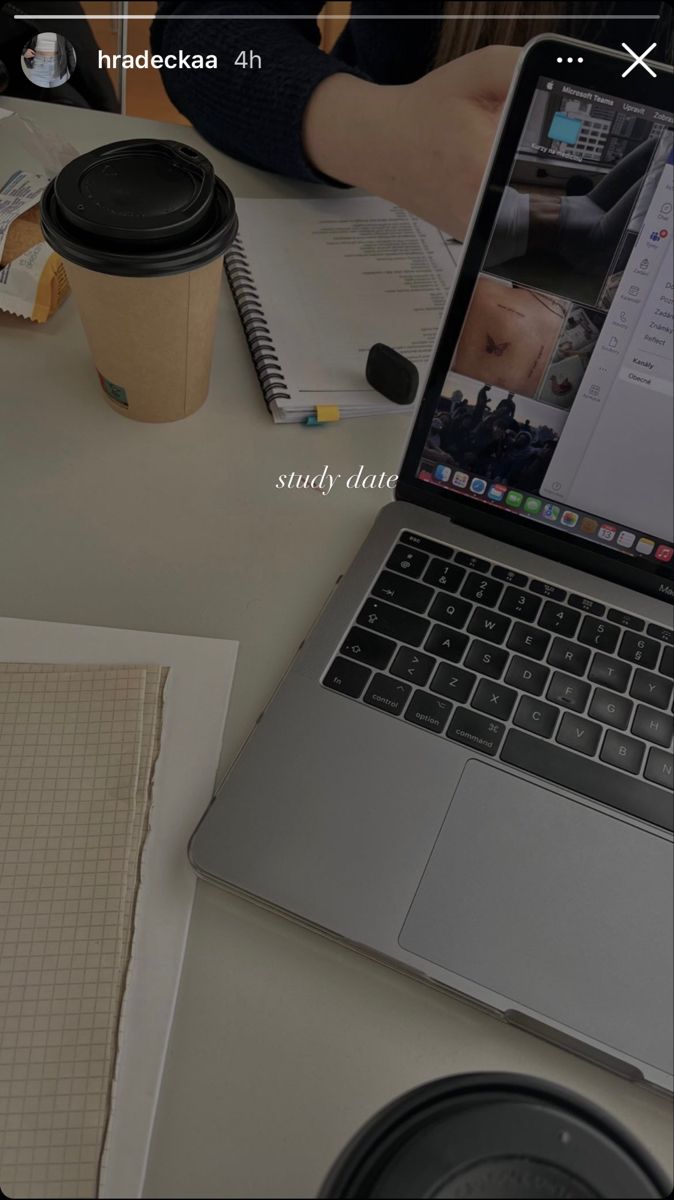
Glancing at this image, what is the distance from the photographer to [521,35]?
873mm

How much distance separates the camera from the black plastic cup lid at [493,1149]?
21 centimetres

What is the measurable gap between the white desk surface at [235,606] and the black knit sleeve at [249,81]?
3 centimetres

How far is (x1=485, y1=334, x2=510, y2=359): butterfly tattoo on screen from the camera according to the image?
0.47 m

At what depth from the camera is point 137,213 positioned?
1.69 ft

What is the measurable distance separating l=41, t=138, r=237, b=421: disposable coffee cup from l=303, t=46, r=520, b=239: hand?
0.72 feet

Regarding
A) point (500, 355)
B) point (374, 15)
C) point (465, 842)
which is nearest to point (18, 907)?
point (465, 842)

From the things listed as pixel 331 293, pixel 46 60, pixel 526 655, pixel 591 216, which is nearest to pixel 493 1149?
pixel 526 655

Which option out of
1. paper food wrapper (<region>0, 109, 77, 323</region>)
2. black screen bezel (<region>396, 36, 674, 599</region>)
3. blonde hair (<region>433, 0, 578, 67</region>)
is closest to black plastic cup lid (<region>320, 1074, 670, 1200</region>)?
black screen bezel (<region>396, 36, 674, 599</region>)

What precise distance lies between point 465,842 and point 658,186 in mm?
327

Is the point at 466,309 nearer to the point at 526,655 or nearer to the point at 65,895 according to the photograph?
the point at 526,655

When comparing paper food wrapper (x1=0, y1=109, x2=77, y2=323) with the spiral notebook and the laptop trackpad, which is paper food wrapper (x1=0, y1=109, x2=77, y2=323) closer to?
the spiral notebook

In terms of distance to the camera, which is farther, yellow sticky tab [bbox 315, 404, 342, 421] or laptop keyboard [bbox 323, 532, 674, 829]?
yellow sticky tab [bbox 315, 404, 342, 421]

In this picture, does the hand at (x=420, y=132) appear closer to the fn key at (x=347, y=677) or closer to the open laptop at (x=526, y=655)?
the open laptop at (x=526, y=655)

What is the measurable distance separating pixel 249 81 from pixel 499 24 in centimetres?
27
